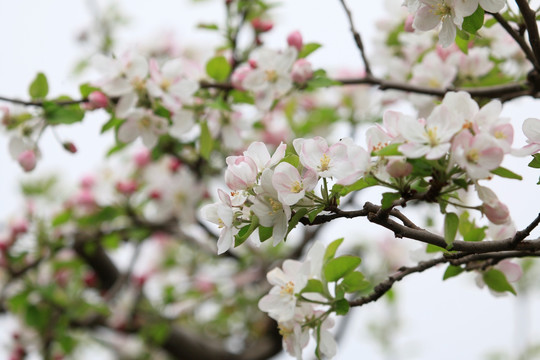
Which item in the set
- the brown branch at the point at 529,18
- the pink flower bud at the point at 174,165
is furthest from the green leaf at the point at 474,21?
the pink flower bud at the point at 174,165

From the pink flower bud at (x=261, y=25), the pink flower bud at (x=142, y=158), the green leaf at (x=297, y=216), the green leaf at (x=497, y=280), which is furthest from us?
the pink flower bud at (x=142, y=158)

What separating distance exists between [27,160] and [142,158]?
3.39 ft

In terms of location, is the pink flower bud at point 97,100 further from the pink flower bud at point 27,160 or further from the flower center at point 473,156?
the flower center at point 473,156

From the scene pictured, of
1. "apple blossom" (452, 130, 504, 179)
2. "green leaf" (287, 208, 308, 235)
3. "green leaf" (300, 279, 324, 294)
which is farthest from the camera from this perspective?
"green leaf" (300, 279, 324, 294)

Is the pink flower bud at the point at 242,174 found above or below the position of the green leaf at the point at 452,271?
above

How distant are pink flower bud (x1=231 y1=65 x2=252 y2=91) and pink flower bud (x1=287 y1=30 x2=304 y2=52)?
111mm

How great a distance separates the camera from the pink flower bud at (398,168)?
0.62 meters

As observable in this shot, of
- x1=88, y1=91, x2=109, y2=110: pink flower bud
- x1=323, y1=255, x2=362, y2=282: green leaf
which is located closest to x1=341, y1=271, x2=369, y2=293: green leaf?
x1=323, y1=255, x2=362, y2=282: green leaf

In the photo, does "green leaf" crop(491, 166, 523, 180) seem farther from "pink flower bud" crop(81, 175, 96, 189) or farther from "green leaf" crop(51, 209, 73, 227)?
"pink flower bud" crop(81, 175, 96, 189)

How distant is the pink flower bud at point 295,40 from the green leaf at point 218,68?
0.19 meters

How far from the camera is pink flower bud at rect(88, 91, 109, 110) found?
124 cm

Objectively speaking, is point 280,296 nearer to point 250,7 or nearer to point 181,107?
point 181,107

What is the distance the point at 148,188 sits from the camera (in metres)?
2.24

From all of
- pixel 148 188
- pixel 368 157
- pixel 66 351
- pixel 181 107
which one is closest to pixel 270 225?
pixel 368 157
